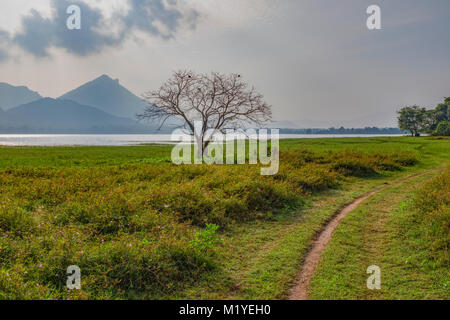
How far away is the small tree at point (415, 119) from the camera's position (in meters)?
117

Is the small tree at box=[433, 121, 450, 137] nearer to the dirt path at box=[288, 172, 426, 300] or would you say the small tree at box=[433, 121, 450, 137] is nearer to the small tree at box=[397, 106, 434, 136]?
the small tree at box=[397, 106, 434, 136]

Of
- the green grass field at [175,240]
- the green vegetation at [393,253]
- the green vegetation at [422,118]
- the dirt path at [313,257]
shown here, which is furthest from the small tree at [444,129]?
the dirt path at [313,257]

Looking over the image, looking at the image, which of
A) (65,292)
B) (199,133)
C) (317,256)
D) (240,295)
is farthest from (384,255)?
(199,133)

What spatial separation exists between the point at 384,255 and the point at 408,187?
11353 millimetres

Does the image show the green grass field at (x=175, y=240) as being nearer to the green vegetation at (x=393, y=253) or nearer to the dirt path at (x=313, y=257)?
the green vegetation at (x=393, y=253)

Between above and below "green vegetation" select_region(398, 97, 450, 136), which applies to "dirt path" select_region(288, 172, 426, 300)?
below

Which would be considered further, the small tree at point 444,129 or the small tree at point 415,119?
the small tree at point 415,119

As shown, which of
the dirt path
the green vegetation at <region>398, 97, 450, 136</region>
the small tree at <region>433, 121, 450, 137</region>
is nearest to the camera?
the dirt path

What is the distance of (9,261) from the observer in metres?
5.91

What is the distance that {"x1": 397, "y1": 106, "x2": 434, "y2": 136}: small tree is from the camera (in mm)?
116688

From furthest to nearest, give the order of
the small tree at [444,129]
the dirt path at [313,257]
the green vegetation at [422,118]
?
the green vegetation at [422,118]
the small tree at [444,129]
the dirt path at [313,257]

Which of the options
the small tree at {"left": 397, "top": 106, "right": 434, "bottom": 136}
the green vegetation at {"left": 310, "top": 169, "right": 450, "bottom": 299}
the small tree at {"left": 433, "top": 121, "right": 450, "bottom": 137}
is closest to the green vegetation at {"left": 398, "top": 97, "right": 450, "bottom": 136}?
the small tree at {"left": 397, "top": 106, "right": 434, "bottom": 136}
